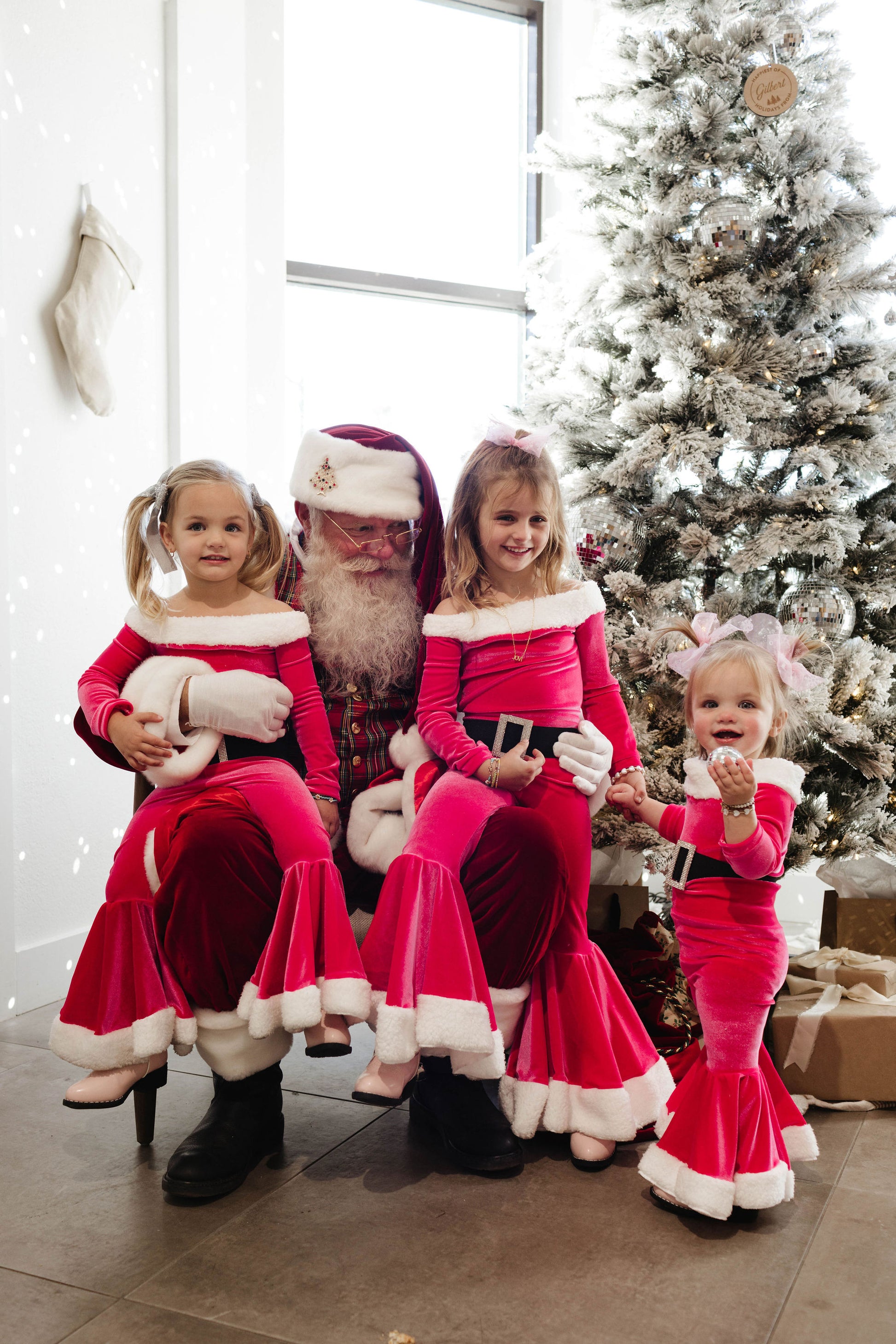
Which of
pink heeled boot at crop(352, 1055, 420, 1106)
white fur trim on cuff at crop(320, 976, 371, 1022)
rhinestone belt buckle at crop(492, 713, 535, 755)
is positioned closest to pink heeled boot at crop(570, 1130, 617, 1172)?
pink heeled boot at crop(352, 1055, 420, 1106)

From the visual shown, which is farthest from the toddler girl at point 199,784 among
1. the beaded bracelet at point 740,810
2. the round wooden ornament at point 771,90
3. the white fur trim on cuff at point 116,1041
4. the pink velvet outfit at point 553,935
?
the round wooden ornament at point 771,90

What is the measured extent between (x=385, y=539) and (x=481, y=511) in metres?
0.27

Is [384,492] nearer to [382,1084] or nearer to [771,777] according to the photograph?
[771,777]

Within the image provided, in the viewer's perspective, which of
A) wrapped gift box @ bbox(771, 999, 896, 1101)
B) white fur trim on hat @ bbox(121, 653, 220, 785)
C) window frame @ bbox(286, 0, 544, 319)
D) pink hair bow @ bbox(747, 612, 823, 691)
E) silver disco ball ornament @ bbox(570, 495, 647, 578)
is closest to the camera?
pink hair bow @ bbox(747, 612, 823, 691)

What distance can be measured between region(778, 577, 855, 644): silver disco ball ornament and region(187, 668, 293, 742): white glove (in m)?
1.29

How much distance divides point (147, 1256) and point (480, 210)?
4092 mm

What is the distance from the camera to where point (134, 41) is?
3.27 meters

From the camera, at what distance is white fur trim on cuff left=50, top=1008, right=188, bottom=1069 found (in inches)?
70.6

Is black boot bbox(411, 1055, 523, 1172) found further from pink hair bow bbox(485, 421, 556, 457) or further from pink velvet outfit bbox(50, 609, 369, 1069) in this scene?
pink hair bow bbox(485, 421, 556, 457)

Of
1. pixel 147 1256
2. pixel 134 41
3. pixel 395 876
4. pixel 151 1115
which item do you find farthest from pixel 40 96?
pixel 147 1256

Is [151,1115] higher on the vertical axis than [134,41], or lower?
lower

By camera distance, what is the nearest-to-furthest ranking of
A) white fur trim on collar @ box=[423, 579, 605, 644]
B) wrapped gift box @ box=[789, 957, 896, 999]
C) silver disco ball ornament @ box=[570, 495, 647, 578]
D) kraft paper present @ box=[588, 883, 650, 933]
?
white fur trim on collar @ box=[423, 579, 605, 644], wrapped gift box @ box=[789, 957, 896, 999], kraft paper present @ box=[588, 883, 650, 933], silver disco ball ornament @ box=[570, 495, 647, 578]

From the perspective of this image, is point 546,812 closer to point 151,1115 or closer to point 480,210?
point 151,1115

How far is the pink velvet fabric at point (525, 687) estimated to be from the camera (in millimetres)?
2094
